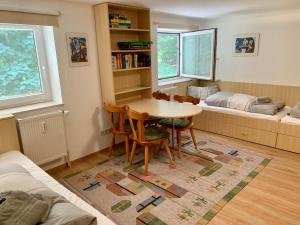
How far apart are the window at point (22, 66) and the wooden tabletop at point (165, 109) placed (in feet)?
4.11

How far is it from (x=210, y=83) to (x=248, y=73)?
31.7 inches

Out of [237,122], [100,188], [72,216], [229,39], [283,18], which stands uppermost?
[283,18]

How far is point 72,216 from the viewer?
111cm

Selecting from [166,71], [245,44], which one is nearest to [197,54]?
[166,71]

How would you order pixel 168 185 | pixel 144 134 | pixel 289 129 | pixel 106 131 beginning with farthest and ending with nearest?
pixel 106 131, pixel 289 129, pixel 144 134, pixel 168 185

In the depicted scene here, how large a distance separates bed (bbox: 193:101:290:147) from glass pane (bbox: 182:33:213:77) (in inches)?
30.5

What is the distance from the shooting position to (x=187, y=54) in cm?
474

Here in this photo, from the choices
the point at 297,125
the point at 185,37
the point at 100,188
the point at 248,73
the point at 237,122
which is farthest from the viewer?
the point at 185,37

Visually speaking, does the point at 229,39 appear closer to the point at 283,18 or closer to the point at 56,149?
the point at 283,18

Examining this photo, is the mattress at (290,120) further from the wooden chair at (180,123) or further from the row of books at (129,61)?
the row of books at (129,61)

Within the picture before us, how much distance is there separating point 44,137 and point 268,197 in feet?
8.33

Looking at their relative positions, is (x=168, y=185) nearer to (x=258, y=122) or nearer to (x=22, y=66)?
(x=258, y=122)

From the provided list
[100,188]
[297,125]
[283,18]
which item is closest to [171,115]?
[100,188]

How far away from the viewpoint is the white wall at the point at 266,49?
12.4ft
